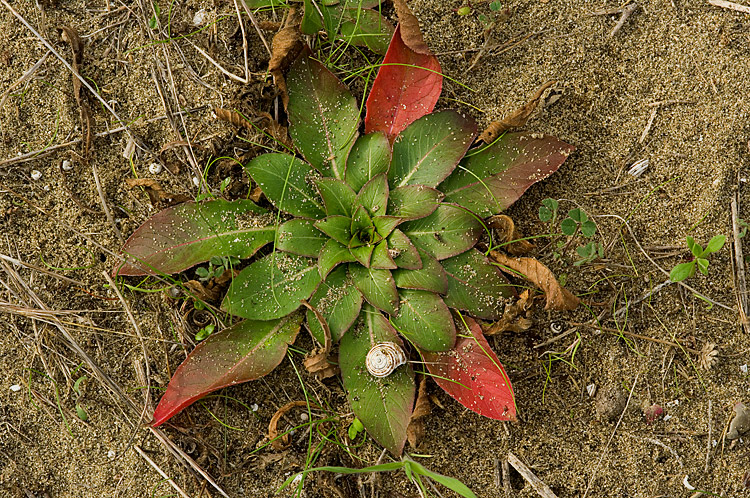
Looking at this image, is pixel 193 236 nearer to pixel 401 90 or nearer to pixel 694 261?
pixel 401 90

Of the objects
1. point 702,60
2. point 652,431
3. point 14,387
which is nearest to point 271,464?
point 14,387

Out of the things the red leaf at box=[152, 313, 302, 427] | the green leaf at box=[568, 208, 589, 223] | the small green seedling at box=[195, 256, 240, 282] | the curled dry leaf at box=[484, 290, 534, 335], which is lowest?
the red leaf at box=[152, 313, 302, 427]

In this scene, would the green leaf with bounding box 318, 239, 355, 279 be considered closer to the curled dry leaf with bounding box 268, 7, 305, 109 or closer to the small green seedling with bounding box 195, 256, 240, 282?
the small green seedling with bounding box 195, 256, 240, 282

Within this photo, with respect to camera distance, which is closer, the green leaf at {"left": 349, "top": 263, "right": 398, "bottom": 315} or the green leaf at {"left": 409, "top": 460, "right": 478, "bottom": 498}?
the green leaf at {"left": 409, "top": 460, "right": 478, "bottom": 498}

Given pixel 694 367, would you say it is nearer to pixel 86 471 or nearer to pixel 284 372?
pixel 284 372

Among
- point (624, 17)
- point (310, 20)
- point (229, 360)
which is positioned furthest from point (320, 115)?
point (624, 17)

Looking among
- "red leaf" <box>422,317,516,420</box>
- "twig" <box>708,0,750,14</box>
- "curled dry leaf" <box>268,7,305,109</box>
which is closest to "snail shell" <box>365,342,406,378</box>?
"red leaf" <box>422,317,516,420</box>
